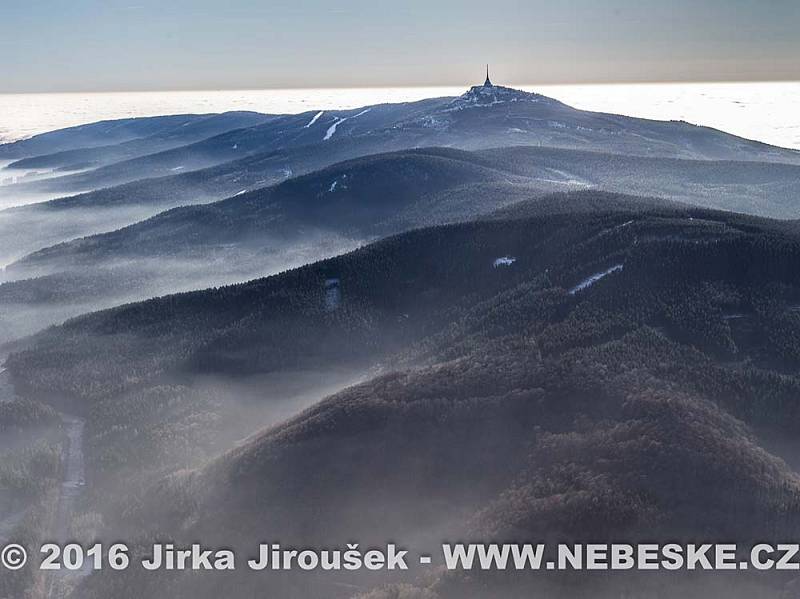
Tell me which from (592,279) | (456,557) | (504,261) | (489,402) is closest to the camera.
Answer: (456,557)

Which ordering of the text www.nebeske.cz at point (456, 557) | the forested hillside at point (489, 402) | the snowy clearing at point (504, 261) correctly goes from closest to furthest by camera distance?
1. the text www.nebeske.cz at point (456, 557)
2. the forested hillside at point (489, 402)
3. the snowy clearing at point (504, 261)

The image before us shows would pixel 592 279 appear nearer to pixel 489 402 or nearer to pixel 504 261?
pixel 504 261

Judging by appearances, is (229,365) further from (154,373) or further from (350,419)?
(350,419)

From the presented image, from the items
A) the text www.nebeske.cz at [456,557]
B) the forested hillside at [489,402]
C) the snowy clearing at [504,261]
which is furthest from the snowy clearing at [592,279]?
the text www.nebeske.cz at [456,557]

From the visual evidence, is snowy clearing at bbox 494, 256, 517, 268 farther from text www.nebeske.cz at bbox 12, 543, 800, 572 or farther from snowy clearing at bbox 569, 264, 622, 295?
text www.nebeske.cz at bbox 12, 543, 800, 572

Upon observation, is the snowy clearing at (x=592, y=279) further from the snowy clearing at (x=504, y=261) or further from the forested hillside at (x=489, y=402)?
the snowy clearing at (x=504, y=261)

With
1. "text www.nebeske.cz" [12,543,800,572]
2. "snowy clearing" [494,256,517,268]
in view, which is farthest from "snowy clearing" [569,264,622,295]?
"text www.nebeske.cz" [12,543,800,572]

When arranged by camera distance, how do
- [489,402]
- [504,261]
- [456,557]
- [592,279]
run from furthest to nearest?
1. [504,261]
2. [592,279]
3. [489,402]
4. [456,557]

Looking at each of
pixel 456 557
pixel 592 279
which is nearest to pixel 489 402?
pixel 456 557

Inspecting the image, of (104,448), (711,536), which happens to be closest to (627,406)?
(711,536)

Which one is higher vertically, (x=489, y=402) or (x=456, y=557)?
(x=489, y=402)

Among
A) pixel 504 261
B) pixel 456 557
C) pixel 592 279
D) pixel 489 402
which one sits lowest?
pixel 456 557
